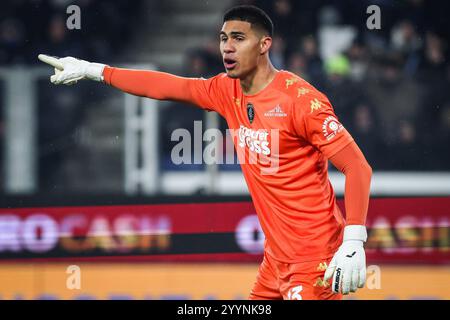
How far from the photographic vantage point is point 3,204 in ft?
29.2

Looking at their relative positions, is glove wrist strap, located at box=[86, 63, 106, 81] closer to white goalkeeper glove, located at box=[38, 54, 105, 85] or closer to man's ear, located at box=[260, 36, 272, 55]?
white goalkeeper glove, located at box=[38, 54, 105, 85]

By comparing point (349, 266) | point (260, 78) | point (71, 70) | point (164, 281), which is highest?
point (71, 70)

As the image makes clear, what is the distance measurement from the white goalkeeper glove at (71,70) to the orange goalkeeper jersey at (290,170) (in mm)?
983

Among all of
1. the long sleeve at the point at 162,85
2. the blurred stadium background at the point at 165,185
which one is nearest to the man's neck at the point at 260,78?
the long sleeve at the point at 162,85

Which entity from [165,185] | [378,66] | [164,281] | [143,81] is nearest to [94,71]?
[143,81]

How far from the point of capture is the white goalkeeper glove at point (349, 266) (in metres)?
4.68

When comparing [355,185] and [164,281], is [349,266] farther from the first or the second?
[164,281]

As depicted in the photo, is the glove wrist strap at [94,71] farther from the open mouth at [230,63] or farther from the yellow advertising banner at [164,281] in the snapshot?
the yellow advertising banner at [164,281]

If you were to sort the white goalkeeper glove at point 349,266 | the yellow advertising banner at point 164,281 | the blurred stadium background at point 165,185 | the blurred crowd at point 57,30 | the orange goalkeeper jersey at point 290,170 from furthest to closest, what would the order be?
the blurred crowd at point 57,30
the blurred stadium background at point 165,185
the yellow advertising banner at point 164,281
the orange goalkeeper jersey at point 290,170
the white goalkeeper glove at point 349,266

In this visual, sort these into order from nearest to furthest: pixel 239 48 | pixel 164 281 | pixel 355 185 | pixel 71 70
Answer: pixel 355 185
pixel 239 48
pixel 71 70
pixel 164 281

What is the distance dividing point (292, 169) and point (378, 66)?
4763mm

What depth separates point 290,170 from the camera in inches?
200

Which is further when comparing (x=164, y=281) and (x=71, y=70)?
(x=164, y=281)
